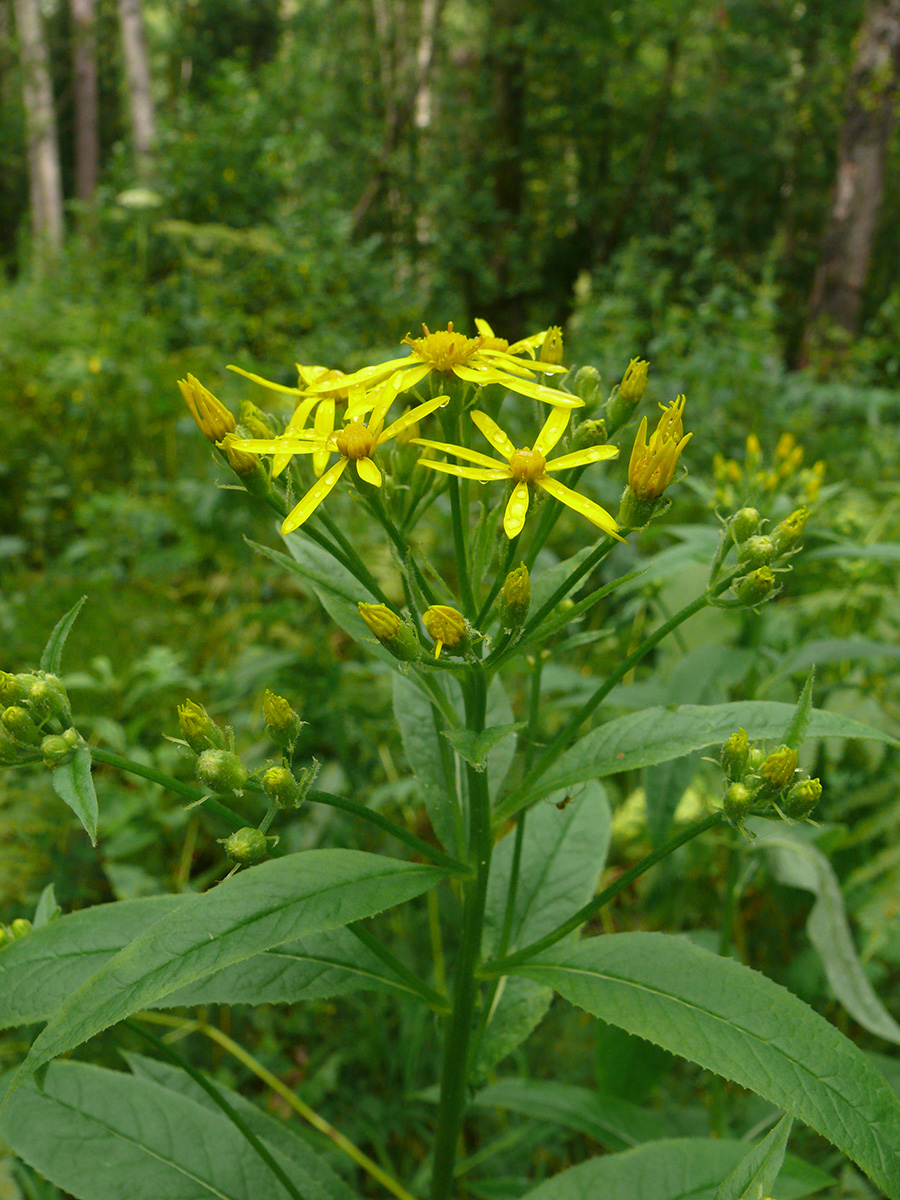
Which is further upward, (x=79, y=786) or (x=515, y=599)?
(x=515, y=599)

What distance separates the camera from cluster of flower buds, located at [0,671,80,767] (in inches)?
37.3

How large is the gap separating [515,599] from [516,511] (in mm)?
108

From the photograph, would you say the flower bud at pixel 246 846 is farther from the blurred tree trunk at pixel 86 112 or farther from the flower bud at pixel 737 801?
the blurred tree trunk at pixel 86 112

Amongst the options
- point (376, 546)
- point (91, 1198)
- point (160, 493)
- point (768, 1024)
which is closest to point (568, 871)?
point (768, 1024)

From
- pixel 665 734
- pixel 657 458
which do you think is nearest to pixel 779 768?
pixel 665 734

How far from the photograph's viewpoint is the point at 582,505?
1038mm

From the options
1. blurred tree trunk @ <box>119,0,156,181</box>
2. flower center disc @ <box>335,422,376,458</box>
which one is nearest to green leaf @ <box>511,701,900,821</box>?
Answer: flower center disc @ <box>335,422,376,458</box>

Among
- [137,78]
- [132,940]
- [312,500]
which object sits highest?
[137,78]

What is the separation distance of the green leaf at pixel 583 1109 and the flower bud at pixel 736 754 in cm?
88

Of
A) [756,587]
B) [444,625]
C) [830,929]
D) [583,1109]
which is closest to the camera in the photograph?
[444,625]

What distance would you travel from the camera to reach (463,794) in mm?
1339

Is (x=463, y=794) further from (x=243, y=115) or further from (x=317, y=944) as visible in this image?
(x=243, y=115)

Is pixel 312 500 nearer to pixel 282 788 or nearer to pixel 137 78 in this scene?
pixel 282 788

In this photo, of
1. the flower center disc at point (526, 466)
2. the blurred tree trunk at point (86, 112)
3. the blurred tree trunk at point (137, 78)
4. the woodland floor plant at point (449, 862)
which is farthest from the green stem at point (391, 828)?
the blurred tree trunk at point (86, 112)
